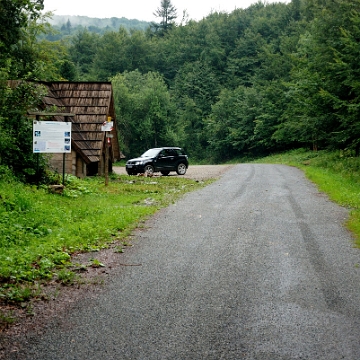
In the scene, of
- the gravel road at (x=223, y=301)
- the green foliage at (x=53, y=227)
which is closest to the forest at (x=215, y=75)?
the green foliage at (x=53, y=227)

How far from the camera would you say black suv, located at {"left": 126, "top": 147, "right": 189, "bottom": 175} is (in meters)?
28.0

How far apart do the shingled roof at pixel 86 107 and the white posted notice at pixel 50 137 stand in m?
6.98

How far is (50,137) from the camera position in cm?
1445

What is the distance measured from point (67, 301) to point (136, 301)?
34.0 inches

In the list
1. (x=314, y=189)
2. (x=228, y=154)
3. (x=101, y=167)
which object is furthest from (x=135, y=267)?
(x=228, y=154)

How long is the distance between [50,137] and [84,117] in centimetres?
954

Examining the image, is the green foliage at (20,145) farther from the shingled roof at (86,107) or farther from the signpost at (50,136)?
the shingled roof at (86,107)

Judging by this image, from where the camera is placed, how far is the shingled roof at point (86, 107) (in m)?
22.6

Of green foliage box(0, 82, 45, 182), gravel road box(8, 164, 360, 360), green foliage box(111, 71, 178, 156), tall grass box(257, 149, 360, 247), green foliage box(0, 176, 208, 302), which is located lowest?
gravel road box(8, 164, 360, 360)

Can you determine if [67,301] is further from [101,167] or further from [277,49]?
[277,49]

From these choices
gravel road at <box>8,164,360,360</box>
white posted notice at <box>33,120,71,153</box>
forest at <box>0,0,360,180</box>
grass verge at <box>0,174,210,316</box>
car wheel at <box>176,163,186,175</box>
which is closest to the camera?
gravel road at <box>8,164,360,360</box>

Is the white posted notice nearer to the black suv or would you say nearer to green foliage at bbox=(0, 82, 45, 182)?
green foliage at bbox=(0, 82, 45, 182)

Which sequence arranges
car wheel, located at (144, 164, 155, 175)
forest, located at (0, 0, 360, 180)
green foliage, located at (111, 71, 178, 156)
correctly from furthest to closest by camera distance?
green foliage, located at (111, 71, 178, 156) → car wheel, located at (144, 164, 155, 175) → forest, located at (0, 0, 360, 180)

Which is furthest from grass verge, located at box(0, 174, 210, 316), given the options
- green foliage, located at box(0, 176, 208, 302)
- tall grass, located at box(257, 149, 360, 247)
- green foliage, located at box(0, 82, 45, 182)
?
tall grass, located at box(257, 149, 360, 247)
